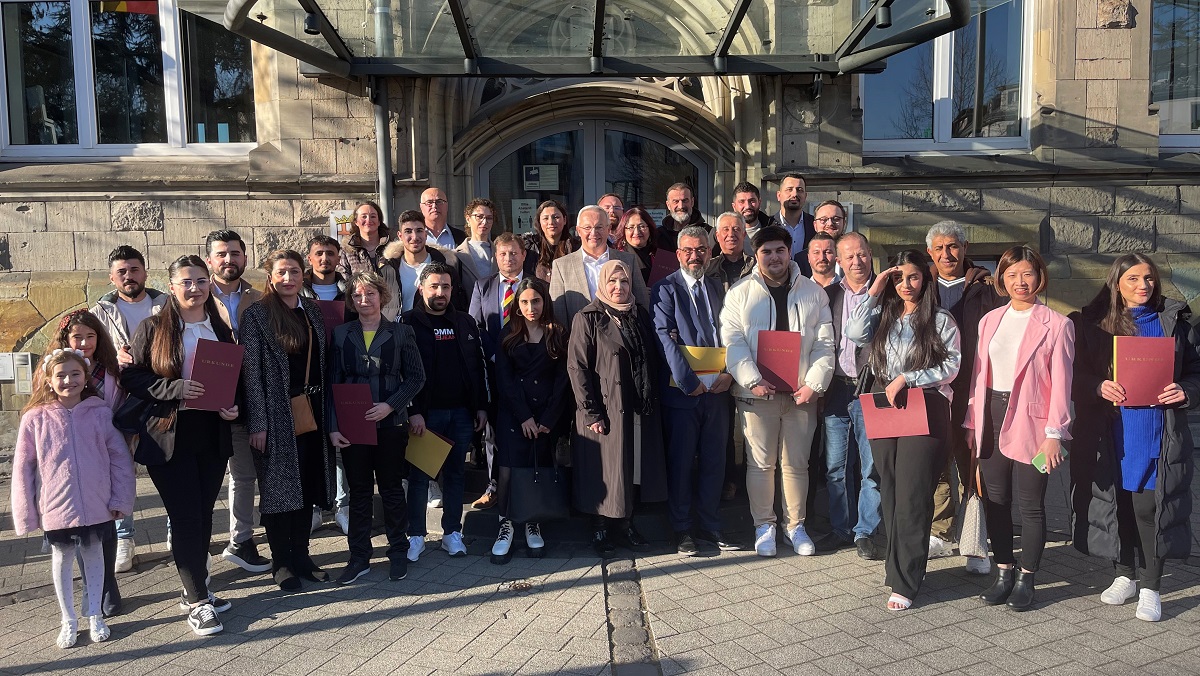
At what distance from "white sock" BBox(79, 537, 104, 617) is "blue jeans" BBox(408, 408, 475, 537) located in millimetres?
1531

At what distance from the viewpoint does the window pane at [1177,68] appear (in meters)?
8.61

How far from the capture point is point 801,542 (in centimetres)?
505

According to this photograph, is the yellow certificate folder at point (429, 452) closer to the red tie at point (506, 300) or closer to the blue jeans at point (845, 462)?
the red tie at point (506, 300)

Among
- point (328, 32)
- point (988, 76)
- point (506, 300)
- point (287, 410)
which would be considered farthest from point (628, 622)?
point (988, 76)

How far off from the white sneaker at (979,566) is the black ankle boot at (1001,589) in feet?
1.00

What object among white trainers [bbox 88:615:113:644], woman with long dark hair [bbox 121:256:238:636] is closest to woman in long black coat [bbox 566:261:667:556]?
woman with long dark hair [bbox 121:256:238:636]

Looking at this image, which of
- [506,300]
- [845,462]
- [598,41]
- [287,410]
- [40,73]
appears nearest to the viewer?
[287,410]

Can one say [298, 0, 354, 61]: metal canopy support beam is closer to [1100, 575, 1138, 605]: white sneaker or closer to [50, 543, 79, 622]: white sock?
[50, 543, 79, 622]: white sock

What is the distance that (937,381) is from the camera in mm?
4383

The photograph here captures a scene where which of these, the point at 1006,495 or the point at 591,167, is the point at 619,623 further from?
the point at 591,167

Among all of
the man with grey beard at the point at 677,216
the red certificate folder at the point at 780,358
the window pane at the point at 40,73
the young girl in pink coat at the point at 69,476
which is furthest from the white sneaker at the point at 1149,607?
the window pane at the point at 40,73

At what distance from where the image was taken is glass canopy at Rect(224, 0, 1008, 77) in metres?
6.59

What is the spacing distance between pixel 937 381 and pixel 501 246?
8.42 ft

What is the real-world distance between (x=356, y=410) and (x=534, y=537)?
4.13ft
